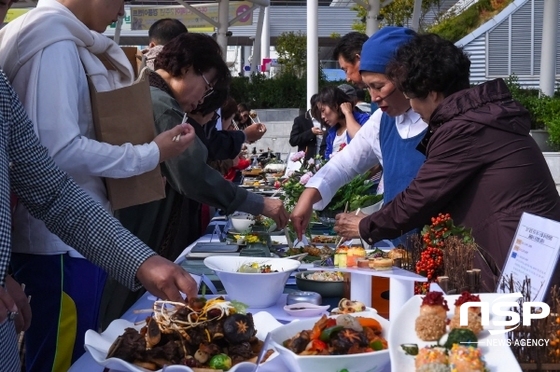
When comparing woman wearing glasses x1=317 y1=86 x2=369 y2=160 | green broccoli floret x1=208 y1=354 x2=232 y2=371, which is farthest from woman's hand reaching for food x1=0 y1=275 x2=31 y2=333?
woman wearing glasses x1=317 y1=86 x2=369 y2=160

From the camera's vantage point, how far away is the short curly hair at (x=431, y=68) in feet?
9.25

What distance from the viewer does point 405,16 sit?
79.5 ft

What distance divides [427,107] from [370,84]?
646mm

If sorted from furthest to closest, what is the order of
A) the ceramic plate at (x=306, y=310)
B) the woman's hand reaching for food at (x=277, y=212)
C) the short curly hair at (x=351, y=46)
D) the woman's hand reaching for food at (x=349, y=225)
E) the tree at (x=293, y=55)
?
the tree at (x=293, y=55) → the short curly hair at (x=351, y=46) → the woman's hand reaching for food at (x=277, y=212) → the woman's hand reaching for food at (x=349, y=225) → the ceramic plate at (x=306, y=310)

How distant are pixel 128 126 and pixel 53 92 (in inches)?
12.8

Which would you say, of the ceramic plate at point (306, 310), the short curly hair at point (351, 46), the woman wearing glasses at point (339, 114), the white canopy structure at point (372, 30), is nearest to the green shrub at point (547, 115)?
the white canopy structure at point (372, 30)

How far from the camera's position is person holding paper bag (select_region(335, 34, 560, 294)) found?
8.50 feet

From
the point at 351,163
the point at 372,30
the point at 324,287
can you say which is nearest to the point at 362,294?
the point at 324,287

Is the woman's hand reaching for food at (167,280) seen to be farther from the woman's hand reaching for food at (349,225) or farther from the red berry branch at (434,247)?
the woman's hand reaching for food at (349,225)

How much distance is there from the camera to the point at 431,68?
9.24 feet

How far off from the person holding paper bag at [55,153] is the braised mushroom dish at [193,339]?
656 mm

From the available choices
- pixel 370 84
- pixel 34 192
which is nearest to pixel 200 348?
pixel 34 192

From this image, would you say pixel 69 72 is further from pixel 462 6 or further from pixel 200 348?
pixel 462 6

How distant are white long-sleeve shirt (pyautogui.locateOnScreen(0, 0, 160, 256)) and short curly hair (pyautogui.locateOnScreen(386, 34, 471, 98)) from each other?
3.39ft
